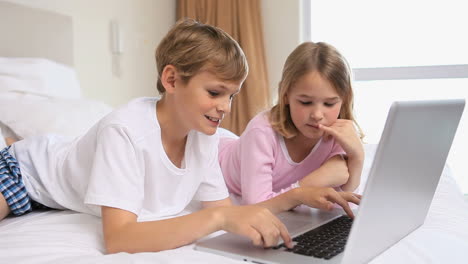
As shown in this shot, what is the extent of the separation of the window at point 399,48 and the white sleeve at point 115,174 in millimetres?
2677

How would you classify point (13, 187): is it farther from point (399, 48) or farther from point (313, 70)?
point (399, 48)

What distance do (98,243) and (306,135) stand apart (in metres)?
0.67

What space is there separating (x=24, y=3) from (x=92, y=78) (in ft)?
1.97

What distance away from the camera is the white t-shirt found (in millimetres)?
993

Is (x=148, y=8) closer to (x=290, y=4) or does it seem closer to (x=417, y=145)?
(x=290, y=4)

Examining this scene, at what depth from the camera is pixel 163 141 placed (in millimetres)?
1186

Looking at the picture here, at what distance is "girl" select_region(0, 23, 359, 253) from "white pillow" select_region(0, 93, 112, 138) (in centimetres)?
28

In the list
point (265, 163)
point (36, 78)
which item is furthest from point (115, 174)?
point (36, 78)

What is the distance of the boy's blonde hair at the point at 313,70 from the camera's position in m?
1.37

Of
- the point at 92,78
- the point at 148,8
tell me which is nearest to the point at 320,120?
the point at 92,78

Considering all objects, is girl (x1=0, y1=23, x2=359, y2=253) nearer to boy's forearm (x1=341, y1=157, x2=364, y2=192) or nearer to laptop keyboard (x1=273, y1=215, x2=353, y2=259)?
laptop keyboard (x1=273, y1=215, x2=353, y2=259)

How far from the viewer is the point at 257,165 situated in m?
1.35

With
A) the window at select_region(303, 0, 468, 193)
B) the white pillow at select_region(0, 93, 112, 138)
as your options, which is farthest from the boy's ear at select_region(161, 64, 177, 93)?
the window at select_region(303, 0, 468, 193)

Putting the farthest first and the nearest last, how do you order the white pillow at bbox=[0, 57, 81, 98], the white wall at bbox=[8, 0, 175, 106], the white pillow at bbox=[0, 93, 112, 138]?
the white wall at bbox=[8, 0, 175, 106] → the white pillow at bbox=[0, 57, 81, 98] → the white pillow at bbox=[0, 93, 112, 138]
